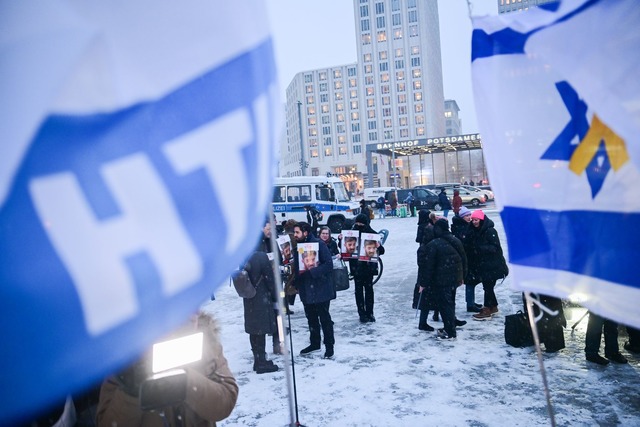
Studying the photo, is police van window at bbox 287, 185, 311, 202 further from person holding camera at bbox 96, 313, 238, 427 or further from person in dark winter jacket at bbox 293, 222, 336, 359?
person holding camera at bbox 96, 313, 238, 427

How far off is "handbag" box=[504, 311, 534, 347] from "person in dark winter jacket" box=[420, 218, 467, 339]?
A: 2.42 feet

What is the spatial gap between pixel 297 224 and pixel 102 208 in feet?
15.8

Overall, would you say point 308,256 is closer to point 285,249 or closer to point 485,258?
point 285,249

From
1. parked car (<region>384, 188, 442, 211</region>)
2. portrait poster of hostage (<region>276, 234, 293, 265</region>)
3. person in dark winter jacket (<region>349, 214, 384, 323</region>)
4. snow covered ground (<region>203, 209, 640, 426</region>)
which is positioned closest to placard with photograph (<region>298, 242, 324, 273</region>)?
portrait poster of hostage (<region>276, 234, 293, 265</region>)

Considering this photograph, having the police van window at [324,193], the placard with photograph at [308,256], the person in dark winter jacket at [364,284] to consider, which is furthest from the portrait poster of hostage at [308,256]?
the police van window at [324,193]

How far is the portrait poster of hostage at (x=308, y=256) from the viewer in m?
5.30

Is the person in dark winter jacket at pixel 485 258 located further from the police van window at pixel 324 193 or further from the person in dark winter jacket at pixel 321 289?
the police van window at pixel 324 193

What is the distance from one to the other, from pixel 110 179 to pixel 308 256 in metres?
4.47

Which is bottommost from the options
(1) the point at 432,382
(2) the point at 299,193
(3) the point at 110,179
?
(1) the point at 432,382

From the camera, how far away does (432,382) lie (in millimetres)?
4480

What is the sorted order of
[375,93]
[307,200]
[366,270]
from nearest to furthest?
[366,270] → [307,200] → [375,93]

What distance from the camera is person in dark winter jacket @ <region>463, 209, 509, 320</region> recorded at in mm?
6312

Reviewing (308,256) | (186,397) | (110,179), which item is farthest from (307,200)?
(110,179)

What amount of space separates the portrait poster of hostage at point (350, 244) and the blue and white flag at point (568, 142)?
14.6 feet
